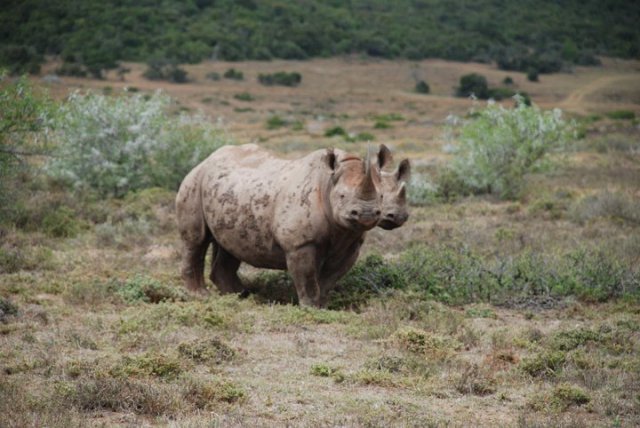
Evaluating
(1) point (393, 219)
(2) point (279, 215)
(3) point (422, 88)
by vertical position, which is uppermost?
(1) point (393, 219)

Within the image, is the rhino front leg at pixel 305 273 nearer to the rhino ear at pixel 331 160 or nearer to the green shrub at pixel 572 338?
the rhino ear at pixel 331 160

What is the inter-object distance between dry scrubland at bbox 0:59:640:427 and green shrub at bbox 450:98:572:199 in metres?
1.92

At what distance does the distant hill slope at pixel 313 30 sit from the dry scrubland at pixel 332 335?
48436 mm

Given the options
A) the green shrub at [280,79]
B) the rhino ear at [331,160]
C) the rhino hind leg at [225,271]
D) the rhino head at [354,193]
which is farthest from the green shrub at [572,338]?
the green shrub at [280,79]

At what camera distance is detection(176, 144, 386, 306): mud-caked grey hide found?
1097 cm

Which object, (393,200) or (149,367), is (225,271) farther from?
(149,367)

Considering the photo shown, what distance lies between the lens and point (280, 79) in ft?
233

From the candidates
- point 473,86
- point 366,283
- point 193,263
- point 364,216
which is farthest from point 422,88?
point 364,216

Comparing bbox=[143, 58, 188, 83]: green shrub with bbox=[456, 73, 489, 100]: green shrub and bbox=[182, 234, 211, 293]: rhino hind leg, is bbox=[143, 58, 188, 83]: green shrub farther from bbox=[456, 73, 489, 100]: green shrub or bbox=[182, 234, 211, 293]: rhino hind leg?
bbox=[182, 234, 211, 293]: rhino hind leg

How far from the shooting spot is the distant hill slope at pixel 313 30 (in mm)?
71625

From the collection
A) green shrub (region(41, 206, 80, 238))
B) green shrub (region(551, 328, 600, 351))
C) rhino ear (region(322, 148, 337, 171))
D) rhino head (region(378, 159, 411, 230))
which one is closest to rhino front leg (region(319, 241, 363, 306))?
rhino head (region(378, 159, 411, 230))

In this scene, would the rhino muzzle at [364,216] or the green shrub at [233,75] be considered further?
the green shrub at [233,75]

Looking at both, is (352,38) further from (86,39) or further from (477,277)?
(477,277)

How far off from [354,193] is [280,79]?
200 feet
